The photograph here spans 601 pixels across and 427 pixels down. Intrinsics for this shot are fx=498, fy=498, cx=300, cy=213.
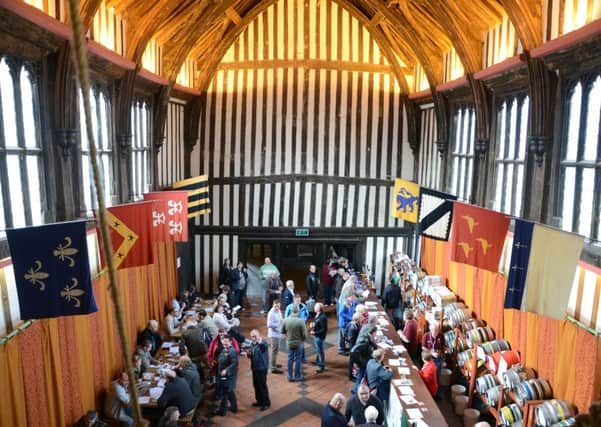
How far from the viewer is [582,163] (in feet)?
23.1

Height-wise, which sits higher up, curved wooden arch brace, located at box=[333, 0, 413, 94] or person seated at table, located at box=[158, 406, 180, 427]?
curved wooden arch brace, located at box=[333, 0, 413, 94]

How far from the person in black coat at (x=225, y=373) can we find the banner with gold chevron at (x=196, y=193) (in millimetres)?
4419

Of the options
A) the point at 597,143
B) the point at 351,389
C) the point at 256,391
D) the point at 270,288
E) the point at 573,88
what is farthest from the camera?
the point at 270,288

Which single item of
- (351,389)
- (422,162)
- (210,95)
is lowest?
(351,389)

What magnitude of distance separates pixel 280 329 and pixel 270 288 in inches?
141

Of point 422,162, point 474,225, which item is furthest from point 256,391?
point 422,162

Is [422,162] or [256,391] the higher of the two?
[422,162]

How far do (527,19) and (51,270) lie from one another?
755cm

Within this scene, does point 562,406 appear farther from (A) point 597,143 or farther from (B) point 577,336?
(A) point 597,143

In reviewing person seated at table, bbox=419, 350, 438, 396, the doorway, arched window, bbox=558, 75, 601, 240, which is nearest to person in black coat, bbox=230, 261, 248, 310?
the doorway

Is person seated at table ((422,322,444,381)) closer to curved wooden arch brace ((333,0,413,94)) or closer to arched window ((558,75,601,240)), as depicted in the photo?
arched window ((558,75,601,240))

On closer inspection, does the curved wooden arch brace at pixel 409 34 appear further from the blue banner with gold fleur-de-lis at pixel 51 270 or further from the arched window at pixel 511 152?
the blue banner with gold fleur-de-lis at pixel 51 270

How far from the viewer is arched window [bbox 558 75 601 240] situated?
22.1 ft

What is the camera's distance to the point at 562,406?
6.18 m
